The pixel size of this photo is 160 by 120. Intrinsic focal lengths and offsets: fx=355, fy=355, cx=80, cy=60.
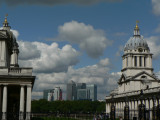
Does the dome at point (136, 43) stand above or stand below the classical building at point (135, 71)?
above

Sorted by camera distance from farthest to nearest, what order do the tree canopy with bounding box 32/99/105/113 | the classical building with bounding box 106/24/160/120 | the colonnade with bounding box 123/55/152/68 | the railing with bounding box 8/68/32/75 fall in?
the tree canopy with bounding box 32/99/105/113 < the colonnade with bounding box 123/55/152/68 < the classical building with bounding box 106/24/160/120 < the railing with bounding box 8/68/32/75

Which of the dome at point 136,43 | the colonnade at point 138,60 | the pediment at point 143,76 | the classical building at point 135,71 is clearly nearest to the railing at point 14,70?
the classical building at point 135,71

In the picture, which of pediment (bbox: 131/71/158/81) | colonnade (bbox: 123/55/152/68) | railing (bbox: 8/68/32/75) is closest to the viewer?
railing (bbox: 8/68/32/75)

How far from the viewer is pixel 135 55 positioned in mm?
129625

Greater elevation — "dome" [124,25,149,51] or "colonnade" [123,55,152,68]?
"dome" [124,25,149,51]

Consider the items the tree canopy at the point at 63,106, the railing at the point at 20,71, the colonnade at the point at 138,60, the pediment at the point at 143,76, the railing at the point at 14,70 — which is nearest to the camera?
the railing at the point at 20,71

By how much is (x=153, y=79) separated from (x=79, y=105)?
252ft

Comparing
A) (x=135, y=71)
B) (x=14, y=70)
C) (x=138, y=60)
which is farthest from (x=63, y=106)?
(x=14, y=70)

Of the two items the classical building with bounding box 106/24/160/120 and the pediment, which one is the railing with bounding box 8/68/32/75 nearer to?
the classical building with bounding box 106/24/160/120

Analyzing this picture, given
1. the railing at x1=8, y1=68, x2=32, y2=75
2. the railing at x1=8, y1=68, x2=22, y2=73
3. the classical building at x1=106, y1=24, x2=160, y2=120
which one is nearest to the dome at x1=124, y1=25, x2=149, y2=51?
the classical building at x1=106, y1=24, x2=160, y2=120

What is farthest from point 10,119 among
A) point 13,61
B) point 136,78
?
point 136,78

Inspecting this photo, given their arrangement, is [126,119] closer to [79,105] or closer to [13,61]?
[13,61]

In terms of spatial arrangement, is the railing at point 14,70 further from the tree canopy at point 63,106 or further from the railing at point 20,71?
the tree canopy at point 63,106

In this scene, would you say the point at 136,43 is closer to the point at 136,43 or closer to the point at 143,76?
the point at 136,43
